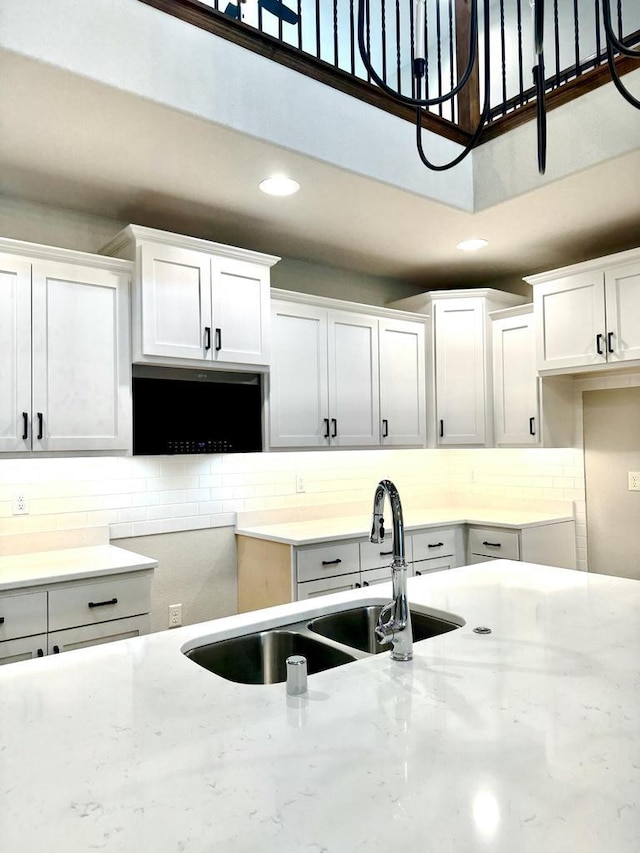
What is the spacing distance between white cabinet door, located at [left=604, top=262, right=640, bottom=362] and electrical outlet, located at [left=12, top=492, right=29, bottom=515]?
3.11 metres

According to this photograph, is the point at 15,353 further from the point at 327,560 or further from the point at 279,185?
the point at 327,560

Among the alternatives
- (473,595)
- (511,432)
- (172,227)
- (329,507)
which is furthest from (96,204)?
(511,432)

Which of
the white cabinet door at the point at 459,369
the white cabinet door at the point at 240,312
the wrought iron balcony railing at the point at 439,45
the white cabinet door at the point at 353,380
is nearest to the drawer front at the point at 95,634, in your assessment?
the white cabinet door at the point at 240,312

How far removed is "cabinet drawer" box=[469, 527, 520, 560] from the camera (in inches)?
150

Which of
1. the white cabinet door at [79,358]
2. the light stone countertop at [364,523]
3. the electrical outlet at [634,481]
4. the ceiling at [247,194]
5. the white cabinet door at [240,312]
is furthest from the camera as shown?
the electrical outlet at [634,481]

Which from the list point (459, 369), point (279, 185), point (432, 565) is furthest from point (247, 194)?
point (432, 565)

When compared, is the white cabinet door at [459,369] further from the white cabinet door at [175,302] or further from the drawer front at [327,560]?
the white cabinet door at [175,302]

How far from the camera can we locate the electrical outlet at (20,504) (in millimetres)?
2982

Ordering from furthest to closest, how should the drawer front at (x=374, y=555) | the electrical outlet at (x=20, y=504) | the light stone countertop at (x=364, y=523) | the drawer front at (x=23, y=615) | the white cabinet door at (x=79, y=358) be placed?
1. the drawer front at (x=374, y=555)
2. the light stone countertop at (x=364, y=523)
3. the electrical outlet at (x=20, y=504)
4. the white cabinet door at (x=79, y=358)
5. the drawer front at (x=23, y=615)

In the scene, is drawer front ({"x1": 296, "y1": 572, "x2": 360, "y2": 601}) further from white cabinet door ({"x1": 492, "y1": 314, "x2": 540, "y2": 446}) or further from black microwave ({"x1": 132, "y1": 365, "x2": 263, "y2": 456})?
white cabinet door ({"x1": 492, "y1": 314, "x2": 540, "y2": 446})

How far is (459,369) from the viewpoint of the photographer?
429 cm

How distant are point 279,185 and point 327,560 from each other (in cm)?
186

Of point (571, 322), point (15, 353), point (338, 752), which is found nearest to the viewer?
point (338, 752)

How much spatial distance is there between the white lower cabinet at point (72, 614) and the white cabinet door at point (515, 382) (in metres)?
2.47
